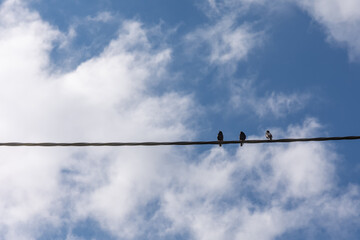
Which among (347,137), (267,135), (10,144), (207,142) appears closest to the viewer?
(10,144)

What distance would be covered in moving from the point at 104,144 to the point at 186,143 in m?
2.12

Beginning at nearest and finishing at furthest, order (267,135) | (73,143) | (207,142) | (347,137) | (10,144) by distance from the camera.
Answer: (10,144) → (73,143) → (347,137) → (207,142) → (267,135)

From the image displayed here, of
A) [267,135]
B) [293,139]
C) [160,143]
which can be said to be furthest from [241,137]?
[160,143]

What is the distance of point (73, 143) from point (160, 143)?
2031 millimetres

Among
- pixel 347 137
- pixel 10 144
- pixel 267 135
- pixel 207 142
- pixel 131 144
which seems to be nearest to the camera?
pixel 10 144

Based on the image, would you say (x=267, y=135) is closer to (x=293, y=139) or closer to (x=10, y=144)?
(x=293, y=139)

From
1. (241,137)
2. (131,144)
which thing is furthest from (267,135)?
(131,144)

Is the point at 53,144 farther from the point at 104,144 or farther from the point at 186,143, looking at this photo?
the point at 186,143

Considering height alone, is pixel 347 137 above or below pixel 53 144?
above

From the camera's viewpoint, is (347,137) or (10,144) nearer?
(10,144)

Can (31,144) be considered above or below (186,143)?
below

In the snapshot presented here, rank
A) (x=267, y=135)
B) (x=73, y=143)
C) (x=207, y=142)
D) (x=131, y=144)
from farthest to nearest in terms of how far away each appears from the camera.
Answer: (x=267, y=135) < (x=207, y=142) < (x=131, y=144) < (x=73, y=143)

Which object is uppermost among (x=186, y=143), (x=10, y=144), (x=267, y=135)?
(x=267, y=135)

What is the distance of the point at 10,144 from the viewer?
23.9 feet
